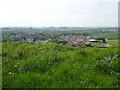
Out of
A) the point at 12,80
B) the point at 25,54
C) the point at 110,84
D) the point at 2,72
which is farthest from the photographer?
the point at 25,54

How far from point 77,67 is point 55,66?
29.4 inches

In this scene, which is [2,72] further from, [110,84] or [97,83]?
[110,84]

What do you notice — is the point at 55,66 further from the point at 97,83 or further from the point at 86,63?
the point at 97,83

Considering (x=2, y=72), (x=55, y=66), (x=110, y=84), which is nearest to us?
(x=110, y=84)

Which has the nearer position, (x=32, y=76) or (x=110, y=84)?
(x=110, y=84)

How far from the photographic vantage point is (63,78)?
353cm

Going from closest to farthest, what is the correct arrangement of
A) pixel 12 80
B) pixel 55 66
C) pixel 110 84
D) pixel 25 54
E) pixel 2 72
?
pixel 110 84 → pixel 12 80 → pixel 2 72 → pixel 55 66 → pixel 25 54

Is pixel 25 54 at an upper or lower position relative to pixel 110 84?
upper

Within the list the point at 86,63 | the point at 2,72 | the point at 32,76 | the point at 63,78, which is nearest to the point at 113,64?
→ the point at 86,63

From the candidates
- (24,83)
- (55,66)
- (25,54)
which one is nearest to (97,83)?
(55,66)

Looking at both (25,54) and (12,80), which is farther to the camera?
(25,54)

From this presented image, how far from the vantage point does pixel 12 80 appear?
3.53 metres

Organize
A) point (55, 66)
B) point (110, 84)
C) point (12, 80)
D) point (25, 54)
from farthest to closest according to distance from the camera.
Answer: point (25, 54) < point (55, 66) < point (12, 80) < point (110, 84)

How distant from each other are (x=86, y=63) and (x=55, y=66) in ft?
3.68
